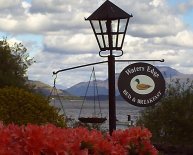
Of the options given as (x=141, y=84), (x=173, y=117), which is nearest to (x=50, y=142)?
(x=141, y=84)

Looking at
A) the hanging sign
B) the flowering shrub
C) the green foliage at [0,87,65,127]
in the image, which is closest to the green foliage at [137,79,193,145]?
the green foliage at [0,87,65,127]

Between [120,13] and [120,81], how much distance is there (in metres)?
1.25

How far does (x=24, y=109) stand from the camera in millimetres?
14992

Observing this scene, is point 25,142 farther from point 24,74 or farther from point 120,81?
point 24,74

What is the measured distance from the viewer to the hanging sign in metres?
12.3

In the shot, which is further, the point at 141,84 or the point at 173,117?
the point at 173,117

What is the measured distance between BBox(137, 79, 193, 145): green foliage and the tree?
9.20 m

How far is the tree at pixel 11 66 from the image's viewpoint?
30.8 meters

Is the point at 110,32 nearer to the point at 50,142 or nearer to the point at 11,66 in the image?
the point at 50,142

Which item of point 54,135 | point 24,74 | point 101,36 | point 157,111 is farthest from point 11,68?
point 54,135

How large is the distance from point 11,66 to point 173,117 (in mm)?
12890

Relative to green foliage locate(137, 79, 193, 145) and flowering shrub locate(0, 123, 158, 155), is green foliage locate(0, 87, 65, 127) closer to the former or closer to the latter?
green foliage locate(137, 79, 193, 145)

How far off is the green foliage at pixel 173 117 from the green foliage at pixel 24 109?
6.87m

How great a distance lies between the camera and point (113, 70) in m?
12.1
